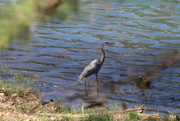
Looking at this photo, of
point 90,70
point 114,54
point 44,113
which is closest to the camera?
point 44,113

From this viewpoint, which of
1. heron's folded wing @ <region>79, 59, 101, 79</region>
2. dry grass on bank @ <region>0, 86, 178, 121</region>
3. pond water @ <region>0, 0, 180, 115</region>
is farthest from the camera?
heron's folded wing @ <region>79, 59, 101, 79</region>

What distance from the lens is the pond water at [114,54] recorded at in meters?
9.88

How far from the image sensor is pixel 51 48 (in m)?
14.4

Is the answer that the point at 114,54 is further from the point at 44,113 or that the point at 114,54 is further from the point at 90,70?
the point at 44,113

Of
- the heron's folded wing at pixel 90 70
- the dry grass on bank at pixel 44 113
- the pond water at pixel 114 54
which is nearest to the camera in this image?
the dry grass on bank at pixel 44 113

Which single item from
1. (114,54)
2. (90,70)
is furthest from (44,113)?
(114,54)

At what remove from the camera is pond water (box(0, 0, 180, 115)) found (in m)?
9.88

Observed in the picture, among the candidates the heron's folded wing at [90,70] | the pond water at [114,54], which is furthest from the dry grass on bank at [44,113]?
the heron's folded wing at [90,70]

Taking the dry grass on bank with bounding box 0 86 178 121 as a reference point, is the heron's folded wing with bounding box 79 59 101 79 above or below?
above

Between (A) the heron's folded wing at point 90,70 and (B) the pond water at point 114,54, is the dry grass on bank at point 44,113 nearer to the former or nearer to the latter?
(B) the pond water at point 114,54

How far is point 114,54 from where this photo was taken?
13.8 metres

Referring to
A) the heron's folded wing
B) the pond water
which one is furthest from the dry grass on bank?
the heron's folded wing

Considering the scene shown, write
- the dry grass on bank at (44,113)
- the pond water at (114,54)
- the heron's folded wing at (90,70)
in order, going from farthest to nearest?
the heron's folded wing at (90,70), the pond water at (114,54), the dry grass on bank at (44,113)

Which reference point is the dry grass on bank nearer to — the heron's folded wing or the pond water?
the pond water
